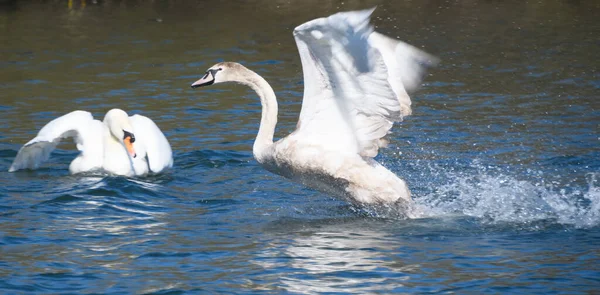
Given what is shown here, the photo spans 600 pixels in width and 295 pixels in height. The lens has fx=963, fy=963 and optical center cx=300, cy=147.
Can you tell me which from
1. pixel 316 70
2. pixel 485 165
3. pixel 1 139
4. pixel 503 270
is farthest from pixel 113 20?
pixel 503 270

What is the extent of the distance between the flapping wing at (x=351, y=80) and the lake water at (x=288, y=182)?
29.5 inches

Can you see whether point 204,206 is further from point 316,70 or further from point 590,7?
point 590,7

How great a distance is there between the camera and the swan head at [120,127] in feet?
31.1

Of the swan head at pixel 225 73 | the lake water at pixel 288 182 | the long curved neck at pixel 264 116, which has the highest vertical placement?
the swan head at pixel 225 73

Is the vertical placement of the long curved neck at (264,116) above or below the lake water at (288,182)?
above

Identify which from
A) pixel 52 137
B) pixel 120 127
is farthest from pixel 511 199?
pixel 52 137

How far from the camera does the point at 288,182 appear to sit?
30.8ft

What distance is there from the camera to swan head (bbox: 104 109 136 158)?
31.1 feet

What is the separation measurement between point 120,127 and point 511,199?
12.8 feet

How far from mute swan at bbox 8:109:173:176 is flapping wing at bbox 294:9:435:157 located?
7.26 feet

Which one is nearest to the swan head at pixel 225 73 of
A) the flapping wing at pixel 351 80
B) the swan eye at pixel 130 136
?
the flapping wing at pixel 351 80

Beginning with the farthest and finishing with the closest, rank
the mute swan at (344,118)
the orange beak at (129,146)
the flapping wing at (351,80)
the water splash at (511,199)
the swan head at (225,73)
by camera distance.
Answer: the orange beak at (129,146) < the swan head at (225,73) < the water splash at (511,199) < the mute swan at (344,118) < the flapping wing at (351,80)

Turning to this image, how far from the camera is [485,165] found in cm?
958

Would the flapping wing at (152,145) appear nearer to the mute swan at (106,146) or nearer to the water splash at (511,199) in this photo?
the mute swan at (106,146)
